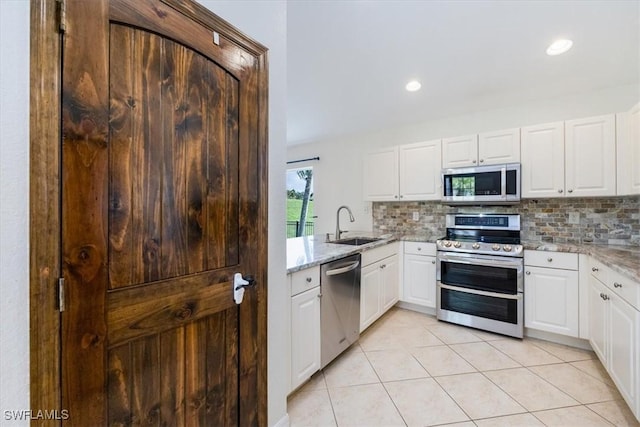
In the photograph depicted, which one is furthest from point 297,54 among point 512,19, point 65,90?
point 65,90

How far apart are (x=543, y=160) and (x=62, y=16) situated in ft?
11.7

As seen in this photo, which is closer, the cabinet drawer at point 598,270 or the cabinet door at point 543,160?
the cabinet drawer at point 598,270

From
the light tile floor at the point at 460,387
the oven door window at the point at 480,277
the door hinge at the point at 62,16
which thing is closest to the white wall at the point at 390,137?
the oven door window at the point at 480,277

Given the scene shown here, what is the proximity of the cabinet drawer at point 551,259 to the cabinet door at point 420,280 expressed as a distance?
2.93 feet

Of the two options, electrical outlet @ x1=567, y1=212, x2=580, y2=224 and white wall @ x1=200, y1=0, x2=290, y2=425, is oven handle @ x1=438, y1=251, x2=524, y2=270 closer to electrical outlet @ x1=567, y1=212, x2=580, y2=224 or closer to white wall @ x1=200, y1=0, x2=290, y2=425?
electrical outlet @ x1=567, y1=212, x2=580, y2=224

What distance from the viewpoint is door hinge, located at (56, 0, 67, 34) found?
730mm

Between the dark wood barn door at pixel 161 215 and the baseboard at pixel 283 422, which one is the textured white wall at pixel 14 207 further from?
the baseboard at pixel 283 422

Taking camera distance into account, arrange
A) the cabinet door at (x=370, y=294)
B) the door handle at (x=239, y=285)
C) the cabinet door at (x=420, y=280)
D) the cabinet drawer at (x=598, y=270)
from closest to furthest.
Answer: the door handle at (x=239, y=285), the cabinet drawer at (x=598, y=270), the cabinet door at (x=370, y=294), the cabinet door at (x=420, y=280)

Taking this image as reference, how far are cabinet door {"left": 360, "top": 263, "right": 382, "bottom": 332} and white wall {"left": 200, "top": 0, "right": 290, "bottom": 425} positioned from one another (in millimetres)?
1199

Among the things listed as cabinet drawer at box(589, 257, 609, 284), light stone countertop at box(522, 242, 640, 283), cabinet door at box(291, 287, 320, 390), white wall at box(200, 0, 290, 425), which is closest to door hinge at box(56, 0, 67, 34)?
white wall at box(200, 0, 290, 425)

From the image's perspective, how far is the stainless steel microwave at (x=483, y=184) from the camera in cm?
281

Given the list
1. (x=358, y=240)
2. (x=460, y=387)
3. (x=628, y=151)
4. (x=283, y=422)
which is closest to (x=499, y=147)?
(x=628, y=151)

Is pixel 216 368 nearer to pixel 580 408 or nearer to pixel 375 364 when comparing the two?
pixel 375 364

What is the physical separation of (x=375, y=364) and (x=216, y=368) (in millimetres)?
1548
